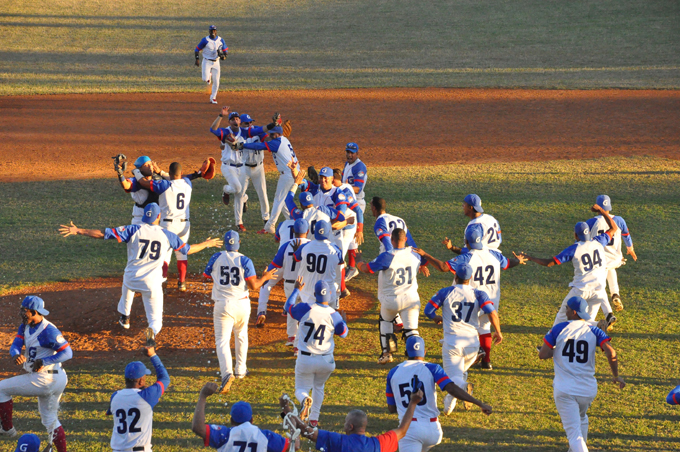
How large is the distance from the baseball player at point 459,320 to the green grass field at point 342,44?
69.6 ft

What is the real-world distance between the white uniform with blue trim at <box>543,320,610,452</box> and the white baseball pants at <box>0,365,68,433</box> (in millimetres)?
5288

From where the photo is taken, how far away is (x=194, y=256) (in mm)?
13273

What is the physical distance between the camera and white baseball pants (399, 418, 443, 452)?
6.09 meters

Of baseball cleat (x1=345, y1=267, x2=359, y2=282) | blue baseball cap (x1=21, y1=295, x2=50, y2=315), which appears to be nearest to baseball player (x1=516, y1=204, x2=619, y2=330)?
baseball cleat (x1=345, y1=267, x2=359, y2=282)

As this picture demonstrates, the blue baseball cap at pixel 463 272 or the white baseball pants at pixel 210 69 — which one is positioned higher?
the white baseball pants at pixel 210 69

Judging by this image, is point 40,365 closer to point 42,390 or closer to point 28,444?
point 42,390

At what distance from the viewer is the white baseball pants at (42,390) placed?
688 cm

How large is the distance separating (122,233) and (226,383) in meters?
2.58

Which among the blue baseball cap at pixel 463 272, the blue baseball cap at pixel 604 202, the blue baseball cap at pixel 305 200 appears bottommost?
the blue baseball cap at pixel 463 272

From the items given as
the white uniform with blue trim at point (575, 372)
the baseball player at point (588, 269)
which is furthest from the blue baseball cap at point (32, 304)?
the baseball player at point (588, 269)

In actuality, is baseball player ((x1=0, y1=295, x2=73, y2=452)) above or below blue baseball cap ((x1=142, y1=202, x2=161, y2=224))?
below

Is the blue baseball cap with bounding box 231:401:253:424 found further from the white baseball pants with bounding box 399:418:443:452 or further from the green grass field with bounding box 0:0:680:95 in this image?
the green grass field with bounding box 0:0:680:95

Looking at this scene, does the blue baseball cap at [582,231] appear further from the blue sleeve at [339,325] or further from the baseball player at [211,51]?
the baseball player at [211,51]

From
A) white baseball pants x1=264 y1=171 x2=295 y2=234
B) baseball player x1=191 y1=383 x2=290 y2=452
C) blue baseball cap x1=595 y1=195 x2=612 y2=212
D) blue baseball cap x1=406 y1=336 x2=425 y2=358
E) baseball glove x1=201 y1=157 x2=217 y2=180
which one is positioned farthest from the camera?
white baseball pants x1=264 y1=171 x2=295 y2=234
